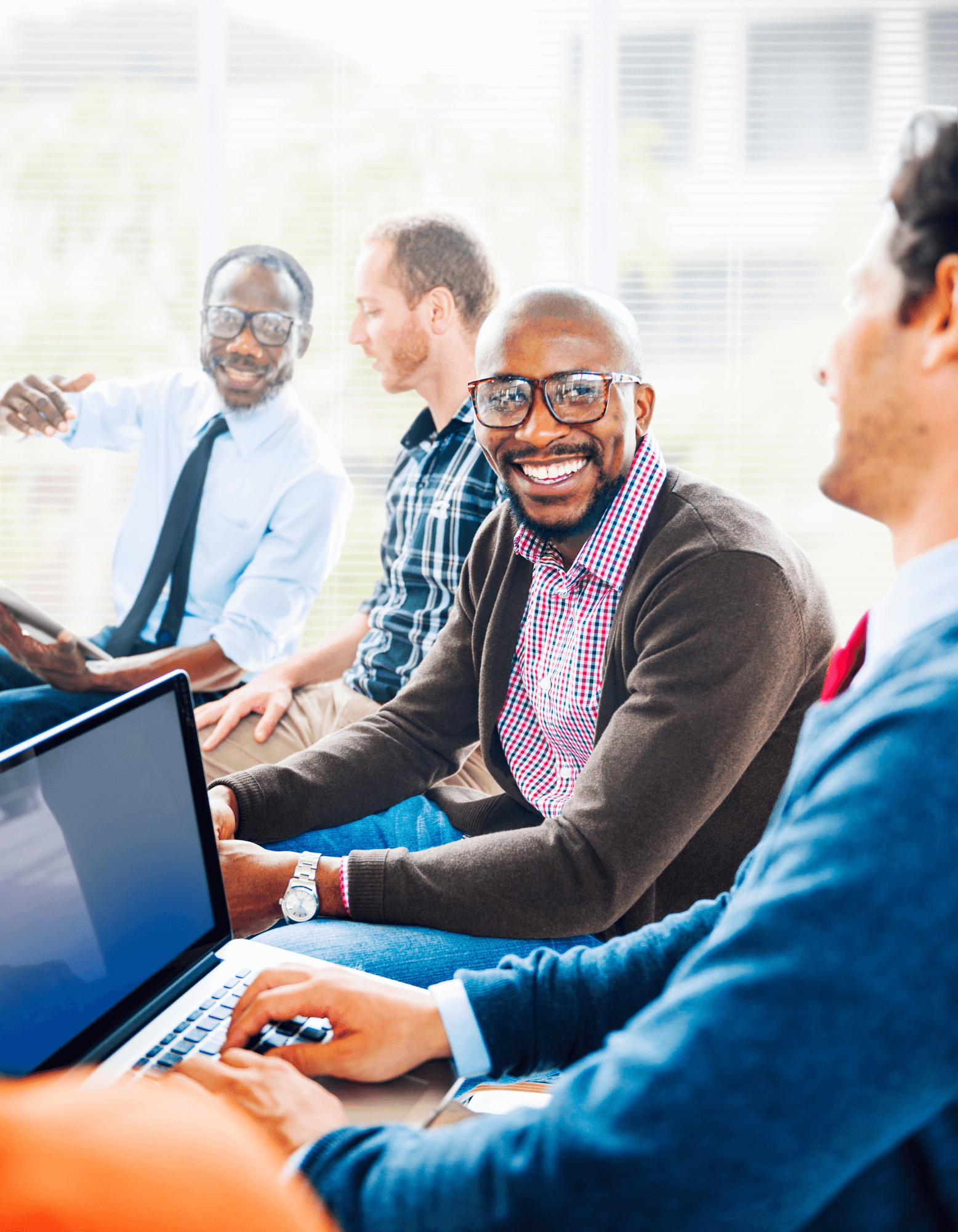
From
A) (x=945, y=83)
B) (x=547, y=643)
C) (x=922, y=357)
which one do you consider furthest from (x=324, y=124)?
(x=922, y=357)

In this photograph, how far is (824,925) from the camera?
1.67 feet

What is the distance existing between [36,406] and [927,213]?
8.48 feet

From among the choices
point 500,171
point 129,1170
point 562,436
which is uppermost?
point 500,171

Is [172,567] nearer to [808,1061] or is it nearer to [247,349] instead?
[247,349]

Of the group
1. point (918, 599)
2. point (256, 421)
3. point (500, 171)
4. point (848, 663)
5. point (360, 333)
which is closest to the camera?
point (918, 599)

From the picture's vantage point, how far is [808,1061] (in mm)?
499

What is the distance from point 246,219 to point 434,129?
710 mm

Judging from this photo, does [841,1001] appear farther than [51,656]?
No

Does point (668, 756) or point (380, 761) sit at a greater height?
point (668, 756)

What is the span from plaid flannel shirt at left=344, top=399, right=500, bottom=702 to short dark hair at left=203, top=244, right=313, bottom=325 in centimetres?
73

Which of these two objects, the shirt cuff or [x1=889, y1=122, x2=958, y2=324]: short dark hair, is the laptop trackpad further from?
[x1=889, y1=122, x2=958, y2=324]: short dark hair

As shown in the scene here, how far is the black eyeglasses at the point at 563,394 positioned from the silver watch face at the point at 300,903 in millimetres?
765

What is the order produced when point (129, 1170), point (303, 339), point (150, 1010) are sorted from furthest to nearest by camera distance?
1. point (303, 339)
2. point (150, 1010)
3. point (129, 1170)

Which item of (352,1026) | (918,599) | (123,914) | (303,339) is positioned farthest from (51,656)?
(918,599)
